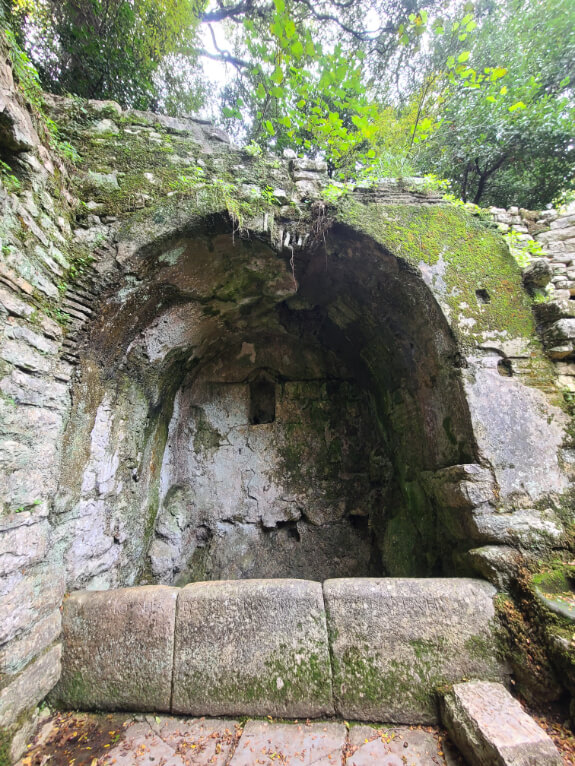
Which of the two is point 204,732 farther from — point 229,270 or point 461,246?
point 461,246

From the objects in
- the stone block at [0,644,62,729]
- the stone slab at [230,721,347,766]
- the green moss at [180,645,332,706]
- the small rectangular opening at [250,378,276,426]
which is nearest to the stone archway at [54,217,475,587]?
the small rectangular opening at [250,378,276,426]

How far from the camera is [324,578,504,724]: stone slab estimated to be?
1.62 meters

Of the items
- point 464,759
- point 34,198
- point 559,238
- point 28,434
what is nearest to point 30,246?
point 34,198

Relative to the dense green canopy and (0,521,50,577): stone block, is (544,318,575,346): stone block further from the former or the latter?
(0,521,50,577): stone block

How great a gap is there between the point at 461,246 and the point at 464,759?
10.3 feet

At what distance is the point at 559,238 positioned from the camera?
2.82m

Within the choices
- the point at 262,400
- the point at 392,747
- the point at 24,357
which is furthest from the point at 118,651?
the point at 262,400

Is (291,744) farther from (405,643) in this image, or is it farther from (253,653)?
(405,643)

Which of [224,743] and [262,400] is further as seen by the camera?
[262,400]

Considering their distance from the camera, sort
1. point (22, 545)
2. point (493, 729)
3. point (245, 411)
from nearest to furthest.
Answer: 1. point (493, 729)
2. point (22, 545)
3. point (245, 411)

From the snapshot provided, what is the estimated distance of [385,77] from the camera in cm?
564

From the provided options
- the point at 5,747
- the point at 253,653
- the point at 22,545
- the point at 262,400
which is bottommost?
the point at 5,747

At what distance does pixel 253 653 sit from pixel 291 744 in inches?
15.4

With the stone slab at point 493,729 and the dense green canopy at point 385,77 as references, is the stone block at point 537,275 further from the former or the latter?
the stone slab at point 493,729
